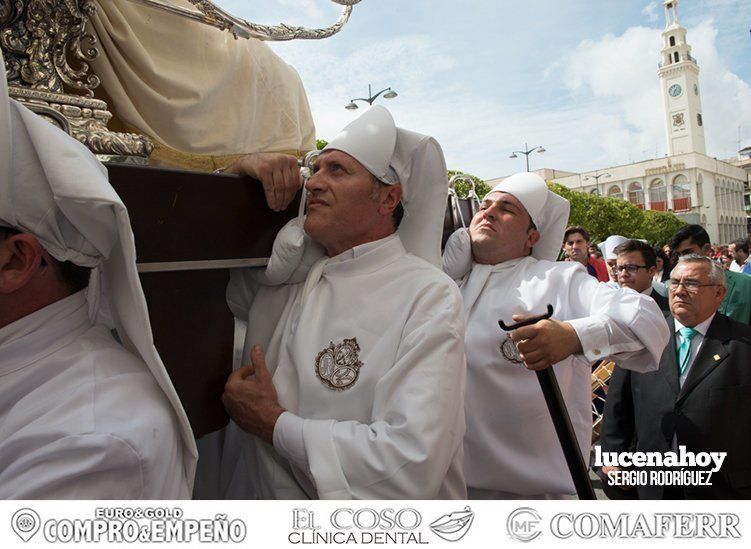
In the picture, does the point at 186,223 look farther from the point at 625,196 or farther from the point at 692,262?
the point at 625,196

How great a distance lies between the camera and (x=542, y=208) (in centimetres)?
295

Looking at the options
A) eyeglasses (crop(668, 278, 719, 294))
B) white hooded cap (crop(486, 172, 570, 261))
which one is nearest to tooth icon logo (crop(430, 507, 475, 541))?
white hooded cap (crop(486, 172, 570, 261))

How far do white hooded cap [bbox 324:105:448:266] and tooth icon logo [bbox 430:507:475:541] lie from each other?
933 millimetres

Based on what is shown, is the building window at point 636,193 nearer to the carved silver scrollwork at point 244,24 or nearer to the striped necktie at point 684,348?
the striped necktie at point 684,348

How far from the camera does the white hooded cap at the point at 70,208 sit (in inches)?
44.3

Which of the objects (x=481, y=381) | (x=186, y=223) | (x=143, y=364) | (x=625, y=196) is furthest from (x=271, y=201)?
(x=625, y=196)

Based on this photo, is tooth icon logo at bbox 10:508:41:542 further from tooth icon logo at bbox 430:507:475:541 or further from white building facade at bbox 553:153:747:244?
white building facade at bbox 553:153:747:244

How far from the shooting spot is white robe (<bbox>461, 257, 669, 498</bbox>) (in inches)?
89.5

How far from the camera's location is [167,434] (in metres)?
1.23

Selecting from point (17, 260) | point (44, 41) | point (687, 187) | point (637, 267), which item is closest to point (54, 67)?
point (44, 41)

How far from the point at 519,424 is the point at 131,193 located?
184cm

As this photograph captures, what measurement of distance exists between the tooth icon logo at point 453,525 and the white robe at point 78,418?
23.0 inches

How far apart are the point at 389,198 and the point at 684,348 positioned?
1.93m

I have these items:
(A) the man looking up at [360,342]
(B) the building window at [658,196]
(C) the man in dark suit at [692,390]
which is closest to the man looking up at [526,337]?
(C) the man in dark suit at [692,390]
